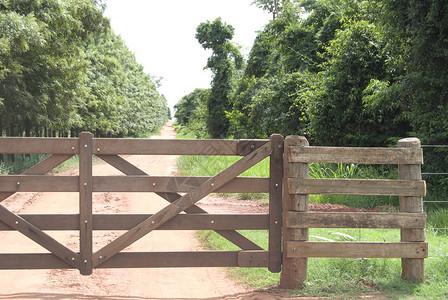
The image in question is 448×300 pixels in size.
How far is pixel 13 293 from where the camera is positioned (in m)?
5.62

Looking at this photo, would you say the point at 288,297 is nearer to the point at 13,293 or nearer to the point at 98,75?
the point at 13,293

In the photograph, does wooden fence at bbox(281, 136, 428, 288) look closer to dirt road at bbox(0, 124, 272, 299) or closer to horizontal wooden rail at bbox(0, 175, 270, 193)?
horizontal wooden rail at bbox(0, 175, 270, 193)

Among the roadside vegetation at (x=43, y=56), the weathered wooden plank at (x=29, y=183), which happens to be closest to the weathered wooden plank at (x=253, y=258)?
the weathered wooden plank at (x=29, y=183)

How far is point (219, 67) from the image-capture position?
45.6m

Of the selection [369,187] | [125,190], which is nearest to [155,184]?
[125,190]

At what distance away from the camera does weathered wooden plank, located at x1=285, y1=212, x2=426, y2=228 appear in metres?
5.61

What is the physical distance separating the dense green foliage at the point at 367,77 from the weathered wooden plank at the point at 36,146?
914cm

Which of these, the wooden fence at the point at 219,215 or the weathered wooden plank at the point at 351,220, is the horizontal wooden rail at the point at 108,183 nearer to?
the wooden fence at the point at 219,215

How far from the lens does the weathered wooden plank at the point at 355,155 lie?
5.61m

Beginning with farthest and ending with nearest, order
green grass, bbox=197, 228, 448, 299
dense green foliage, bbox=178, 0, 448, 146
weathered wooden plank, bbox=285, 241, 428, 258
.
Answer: dense green foliage, bbox=178, 0, 448, 146
weathered wooden plank, bbox=285, 241, 428, 258
green grass, bbox=197, 228, 448, 299

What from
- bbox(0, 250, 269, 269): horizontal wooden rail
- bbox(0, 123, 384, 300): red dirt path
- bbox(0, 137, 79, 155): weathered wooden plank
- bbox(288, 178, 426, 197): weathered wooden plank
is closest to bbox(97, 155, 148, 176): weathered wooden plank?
bbox(0, 137, 79, 155): weathered wooden plank

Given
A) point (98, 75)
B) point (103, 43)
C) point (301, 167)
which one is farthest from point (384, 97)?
point (103, 43)

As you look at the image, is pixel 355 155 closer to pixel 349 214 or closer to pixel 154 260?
pixel 349 214

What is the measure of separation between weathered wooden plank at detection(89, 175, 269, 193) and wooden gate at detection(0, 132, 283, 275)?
1 centimetres
